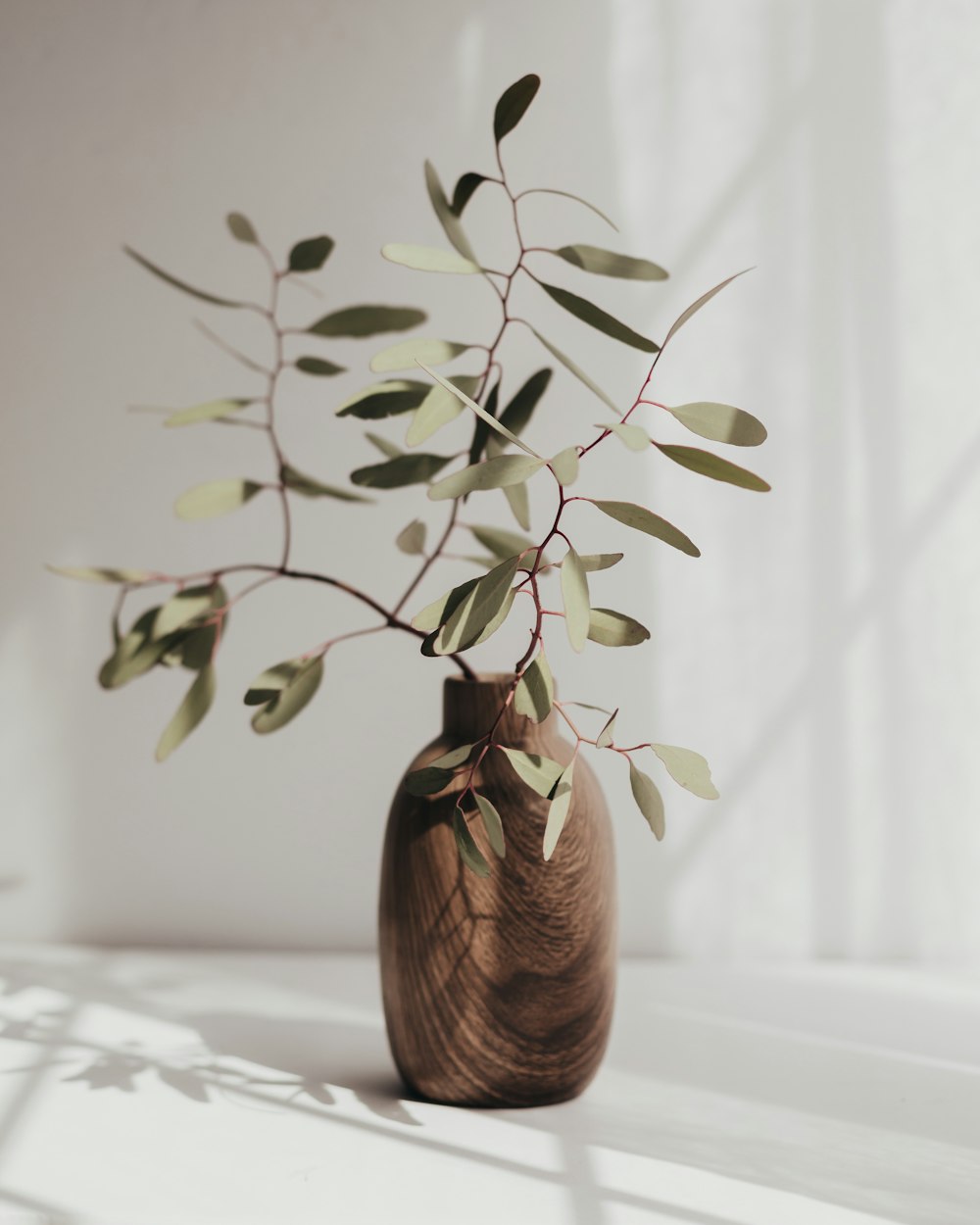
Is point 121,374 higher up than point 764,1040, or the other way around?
point 121,374

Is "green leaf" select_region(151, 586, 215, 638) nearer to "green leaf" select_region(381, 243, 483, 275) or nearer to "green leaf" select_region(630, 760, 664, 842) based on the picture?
"green leaf" select_region(381, 243, 483, 275)

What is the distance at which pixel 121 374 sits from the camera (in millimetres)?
1652

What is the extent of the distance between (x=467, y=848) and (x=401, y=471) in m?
0.40

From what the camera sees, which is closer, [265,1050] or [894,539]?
[265,1050]

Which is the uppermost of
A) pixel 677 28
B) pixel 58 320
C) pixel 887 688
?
pixel 677 28

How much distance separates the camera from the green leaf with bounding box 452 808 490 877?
101cm

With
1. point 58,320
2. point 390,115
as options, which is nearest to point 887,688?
point 390,115

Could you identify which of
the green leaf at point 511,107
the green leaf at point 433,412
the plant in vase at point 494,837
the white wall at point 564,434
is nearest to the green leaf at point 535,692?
the plant in vase at point 494,837

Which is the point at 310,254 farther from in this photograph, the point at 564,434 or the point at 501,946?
the point at 501,946

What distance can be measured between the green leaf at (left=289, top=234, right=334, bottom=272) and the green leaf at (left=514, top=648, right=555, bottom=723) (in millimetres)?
541

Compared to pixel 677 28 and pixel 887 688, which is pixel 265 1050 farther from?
pixel 677 28

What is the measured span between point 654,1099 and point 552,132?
4.04 ft

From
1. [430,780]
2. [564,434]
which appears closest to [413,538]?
[430,780]

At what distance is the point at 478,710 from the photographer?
3.74ft
